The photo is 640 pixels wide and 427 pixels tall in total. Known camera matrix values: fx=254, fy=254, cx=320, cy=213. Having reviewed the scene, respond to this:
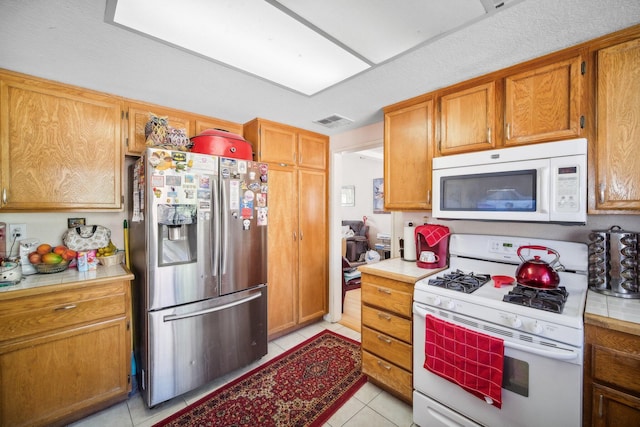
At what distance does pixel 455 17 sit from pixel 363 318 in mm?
2028

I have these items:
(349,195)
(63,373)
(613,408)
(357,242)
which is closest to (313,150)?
(63,373)

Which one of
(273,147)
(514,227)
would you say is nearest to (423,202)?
(514,227)

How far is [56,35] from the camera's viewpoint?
136 cm

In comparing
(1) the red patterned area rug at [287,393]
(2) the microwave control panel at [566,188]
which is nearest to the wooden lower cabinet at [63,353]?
(1) the red patterned area rug at [287,393]

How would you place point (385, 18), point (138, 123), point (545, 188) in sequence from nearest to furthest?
1. point (385, 18)
2. point (545, 188)
3. point (138, 123)

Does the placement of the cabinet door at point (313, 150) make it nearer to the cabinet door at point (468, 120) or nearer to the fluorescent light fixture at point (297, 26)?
the fluorescent light fixture at point (297, 26)

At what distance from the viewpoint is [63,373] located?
5.36 feet

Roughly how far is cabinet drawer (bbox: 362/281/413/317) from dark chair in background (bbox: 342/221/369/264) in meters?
3.68

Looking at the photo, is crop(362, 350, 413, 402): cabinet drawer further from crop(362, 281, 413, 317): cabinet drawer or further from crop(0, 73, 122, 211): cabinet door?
crop(0, 73, 122, 211): cabinet door

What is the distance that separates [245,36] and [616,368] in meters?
2.37

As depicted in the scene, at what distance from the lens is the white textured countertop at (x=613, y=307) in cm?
115

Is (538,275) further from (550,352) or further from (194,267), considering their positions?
(194,267)

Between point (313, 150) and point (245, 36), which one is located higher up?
point (245, 36)

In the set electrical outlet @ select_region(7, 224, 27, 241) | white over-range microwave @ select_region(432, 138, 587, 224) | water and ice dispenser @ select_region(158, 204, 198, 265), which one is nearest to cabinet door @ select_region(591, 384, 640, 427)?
white over-range microwave @ select_region(432, 138, 587, 224)
